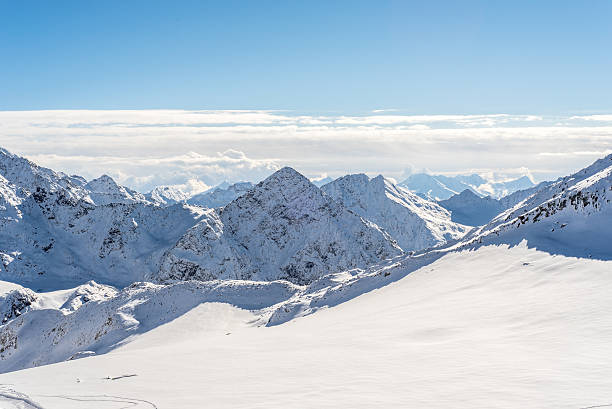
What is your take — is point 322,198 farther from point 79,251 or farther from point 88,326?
point 88,326

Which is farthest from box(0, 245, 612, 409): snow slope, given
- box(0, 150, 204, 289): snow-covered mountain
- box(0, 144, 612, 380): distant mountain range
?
box(0, 150, 204, 289): snow-covered mountain

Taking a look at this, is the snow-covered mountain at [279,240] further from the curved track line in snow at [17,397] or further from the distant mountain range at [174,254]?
the curved track line in snow at [17,397]

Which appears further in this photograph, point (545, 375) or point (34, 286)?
Answer: point (34, 286)

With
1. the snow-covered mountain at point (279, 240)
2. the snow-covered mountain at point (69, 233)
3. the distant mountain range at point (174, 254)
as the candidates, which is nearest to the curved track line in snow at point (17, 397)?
the distant mountain range at point (174, 254)

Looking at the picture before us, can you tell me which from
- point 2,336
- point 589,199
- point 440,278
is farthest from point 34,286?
point 589,199

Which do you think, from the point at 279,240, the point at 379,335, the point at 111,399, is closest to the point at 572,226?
the point at 379,335

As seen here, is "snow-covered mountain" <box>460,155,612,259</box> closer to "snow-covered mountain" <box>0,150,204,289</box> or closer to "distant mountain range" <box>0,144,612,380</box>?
"distant mountain range" <box>0,144,612,380</box>
